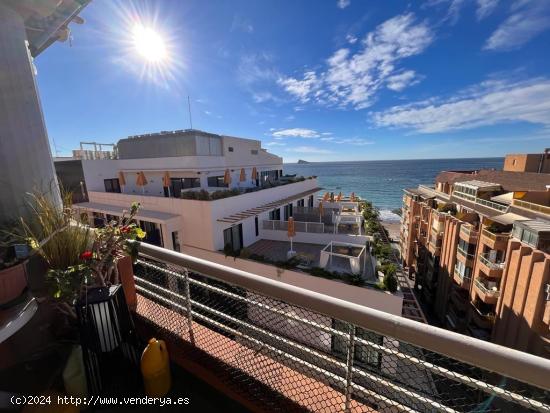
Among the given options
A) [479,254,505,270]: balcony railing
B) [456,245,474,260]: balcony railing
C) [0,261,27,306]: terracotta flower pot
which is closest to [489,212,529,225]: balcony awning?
[479,254,505,270]: balcony railing

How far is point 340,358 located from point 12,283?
243 cm

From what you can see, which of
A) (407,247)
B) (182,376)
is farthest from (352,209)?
(182,376)

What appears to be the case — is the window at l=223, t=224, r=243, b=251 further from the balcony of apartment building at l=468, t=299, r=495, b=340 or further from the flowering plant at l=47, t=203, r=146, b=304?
the balcony of apartment building at l=468, t=299, r=495, b=340

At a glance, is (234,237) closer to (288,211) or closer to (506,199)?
(288,211)

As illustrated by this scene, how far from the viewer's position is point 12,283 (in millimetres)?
1707

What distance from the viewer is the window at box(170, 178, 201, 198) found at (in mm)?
→ 14023

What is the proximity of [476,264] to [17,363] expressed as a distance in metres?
20.6

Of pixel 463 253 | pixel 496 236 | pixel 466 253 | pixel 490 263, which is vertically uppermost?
pixel 496 236

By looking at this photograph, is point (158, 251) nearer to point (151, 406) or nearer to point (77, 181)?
point (151, 406)

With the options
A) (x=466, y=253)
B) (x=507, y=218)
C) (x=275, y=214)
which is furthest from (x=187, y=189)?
(x=507, y=218)

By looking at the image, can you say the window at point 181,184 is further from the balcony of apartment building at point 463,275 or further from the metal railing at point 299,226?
the balcony of apartment building at point 463,275

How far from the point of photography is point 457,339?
0.96 m

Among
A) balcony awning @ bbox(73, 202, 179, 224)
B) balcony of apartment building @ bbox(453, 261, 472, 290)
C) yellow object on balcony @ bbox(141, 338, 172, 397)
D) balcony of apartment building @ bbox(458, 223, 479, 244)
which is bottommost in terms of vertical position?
balcony of apartment building @ bbox(453, 261, 472, 290)

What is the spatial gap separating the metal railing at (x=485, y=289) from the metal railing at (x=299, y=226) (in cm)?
1094
